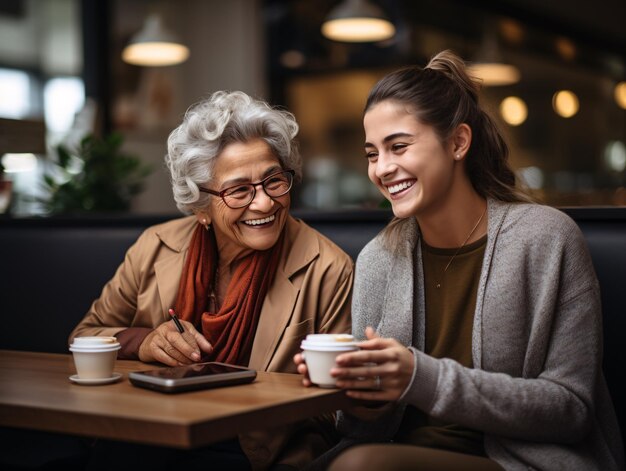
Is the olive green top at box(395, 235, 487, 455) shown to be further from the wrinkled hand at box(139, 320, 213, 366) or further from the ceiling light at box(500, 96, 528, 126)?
the ceiling light at box(500, 96, 528, 126)

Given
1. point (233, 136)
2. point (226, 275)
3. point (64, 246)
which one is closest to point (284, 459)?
point (226, 275)

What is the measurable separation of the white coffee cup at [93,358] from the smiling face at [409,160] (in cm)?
71

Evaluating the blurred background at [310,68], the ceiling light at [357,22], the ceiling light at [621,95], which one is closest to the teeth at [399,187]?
the blurred background at [310,68]

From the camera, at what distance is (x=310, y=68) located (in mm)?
6574

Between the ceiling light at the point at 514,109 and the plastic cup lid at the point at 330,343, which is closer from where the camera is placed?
the plastic cup lid at the point at 330,343

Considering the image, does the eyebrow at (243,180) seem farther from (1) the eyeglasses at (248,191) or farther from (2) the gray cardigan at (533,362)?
(2) the gray cardigan at (533,362)

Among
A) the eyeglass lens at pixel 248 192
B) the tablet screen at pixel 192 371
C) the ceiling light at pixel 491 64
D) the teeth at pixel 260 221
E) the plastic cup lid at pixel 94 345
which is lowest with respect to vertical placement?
the tablet screen at pixel 192 371

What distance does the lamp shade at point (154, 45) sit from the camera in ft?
17.7

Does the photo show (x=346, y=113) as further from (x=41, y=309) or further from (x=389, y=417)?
(x=389, y=417)

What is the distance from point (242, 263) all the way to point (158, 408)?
91cm

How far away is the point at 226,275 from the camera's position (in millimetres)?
2426

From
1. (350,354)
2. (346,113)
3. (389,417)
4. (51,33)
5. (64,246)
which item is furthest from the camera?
(346,113)

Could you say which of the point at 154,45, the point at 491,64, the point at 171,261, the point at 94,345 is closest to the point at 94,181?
the point at 154,45

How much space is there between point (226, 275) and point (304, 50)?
177 inches
